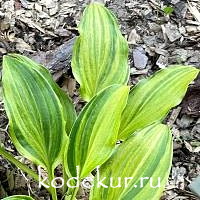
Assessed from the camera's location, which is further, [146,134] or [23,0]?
[23,0]

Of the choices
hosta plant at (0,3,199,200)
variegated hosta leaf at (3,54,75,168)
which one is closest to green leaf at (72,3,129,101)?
hosta plant at (0,3,199,200)

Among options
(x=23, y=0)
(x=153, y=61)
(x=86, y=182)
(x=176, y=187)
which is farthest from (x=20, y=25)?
(x=176, y=187)

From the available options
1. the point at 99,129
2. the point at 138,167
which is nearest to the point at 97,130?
the point at 99,129

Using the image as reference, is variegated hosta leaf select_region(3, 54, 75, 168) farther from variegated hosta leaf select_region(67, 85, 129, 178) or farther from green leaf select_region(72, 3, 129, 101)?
green leaf select_region(72, 3, 129, 101)

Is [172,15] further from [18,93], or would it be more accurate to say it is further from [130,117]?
[18,93]

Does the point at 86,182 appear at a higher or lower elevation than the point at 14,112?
lower

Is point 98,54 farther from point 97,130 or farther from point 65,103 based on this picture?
point 97,130

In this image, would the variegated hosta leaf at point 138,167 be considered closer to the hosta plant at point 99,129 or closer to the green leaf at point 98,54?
the hosta plant at point 99,129

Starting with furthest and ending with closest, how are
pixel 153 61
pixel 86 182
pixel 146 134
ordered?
pixel 153 61 → pixel 86 182 → pixel 146 134
